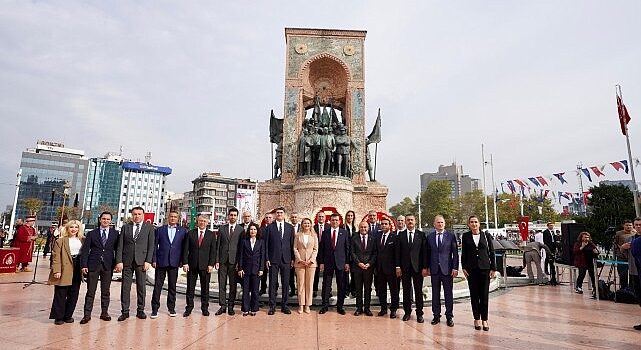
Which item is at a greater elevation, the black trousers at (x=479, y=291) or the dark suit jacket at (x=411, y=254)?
the dark suit jacket at (x=411, y=254)

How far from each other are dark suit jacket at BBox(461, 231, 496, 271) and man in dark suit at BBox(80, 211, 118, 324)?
17.1ft

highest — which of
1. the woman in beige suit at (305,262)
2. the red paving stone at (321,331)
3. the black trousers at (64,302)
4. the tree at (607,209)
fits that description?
the tree at (607,209)

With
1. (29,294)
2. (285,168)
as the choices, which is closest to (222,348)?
(29,294)

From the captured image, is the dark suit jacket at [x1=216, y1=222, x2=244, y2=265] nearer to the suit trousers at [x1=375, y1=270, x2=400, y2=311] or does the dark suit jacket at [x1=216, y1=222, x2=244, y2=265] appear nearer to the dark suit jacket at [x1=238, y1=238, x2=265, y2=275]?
the dark suit jacket at [x1=238, y1=238, x2=265, y2=275]

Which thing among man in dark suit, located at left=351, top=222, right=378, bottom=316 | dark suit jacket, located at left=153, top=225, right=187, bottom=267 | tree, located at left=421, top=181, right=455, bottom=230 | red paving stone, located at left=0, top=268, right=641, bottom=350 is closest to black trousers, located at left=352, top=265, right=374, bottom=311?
man in dark suit, located at left=351, top=222, right=378, bottom=316

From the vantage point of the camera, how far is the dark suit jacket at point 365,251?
6141 mm

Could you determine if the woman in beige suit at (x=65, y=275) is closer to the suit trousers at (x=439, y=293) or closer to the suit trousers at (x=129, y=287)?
the suit trousers at (x=129, y=287)

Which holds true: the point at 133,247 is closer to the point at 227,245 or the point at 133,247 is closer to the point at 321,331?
the point at 227,245

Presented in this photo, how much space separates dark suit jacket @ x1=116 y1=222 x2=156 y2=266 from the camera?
5711 millimetres

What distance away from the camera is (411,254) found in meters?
5.82

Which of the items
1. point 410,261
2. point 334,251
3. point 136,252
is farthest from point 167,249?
point 410,261

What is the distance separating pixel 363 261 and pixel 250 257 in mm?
1846

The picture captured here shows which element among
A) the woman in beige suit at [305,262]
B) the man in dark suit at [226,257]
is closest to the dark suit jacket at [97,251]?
the man in dark suit at [226,257]

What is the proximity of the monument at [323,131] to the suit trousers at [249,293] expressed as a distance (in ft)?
21.8
